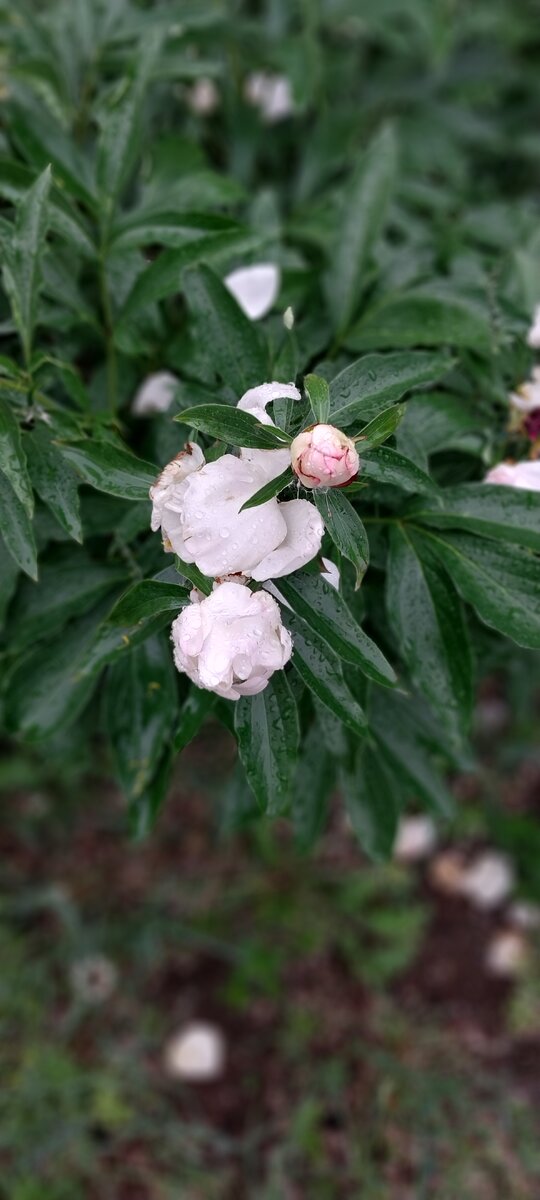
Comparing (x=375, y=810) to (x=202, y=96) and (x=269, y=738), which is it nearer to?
(x=269, y=738)

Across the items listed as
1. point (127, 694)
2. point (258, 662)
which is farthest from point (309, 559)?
point (127, 694)

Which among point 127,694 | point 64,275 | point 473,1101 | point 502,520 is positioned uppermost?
point 64,275

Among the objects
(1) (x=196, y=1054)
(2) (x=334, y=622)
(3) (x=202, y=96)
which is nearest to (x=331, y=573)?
(2) (x=334, y=622)

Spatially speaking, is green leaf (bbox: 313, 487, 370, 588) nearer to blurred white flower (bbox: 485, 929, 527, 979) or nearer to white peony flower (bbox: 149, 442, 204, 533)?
white peony flower (bbox: 149, 442, 204, 533)

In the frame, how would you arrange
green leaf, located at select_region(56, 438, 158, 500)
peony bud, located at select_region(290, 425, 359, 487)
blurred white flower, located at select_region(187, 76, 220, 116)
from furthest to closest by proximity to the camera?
blurred white flower, located at select_region(187, 76, 220, 116)
green leaf, located at select_region(56, 438, 158, 500)
peony bud, located at select_region(290, 425, 359, 487)

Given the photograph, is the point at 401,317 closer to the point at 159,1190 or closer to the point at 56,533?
the point at 56,533

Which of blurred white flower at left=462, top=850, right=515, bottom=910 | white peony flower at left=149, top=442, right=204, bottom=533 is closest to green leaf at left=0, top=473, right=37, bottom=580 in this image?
white peony flower at left=149, top=442, right=204, bottom=533

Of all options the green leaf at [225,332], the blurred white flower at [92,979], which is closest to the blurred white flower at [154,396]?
the green leaf at [225,332]
